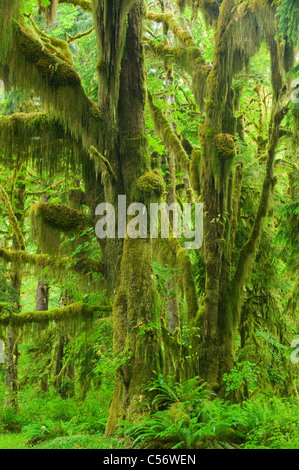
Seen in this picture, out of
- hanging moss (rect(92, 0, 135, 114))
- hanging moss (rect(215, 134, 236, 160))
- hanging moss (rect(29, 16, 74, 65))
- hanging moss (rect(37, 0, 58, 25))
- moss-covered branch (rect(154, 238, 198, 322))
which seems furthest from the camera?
moss-covered branch (rect(154, 238, 198, 322))

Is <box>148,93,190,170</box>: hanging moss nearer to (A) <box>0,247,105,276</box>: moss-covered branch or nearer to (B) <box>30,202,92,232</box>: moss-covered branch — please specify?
(B) <box>30,202,92,232</box>: moss-covered branch

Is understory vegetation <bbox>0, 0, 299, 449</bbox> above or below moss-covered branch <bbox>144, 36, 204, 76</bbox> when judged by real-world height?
below

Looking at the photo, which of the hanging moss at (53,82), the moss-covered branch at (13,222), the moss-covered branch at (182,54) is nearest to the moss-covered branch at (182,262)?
the moss-covered branch at (13,222)

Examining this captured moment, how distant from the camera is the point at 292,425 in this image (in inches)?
213

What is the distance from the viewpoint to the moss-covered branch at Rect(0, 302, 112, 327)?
785 cm

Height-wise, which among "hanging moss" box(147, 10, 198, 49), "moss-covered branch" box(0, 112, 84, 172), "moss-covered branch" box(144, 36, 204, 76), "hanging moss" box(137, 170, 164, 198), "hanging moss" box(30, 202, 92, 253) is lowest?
"hanging moss" box(30, 202, 92, 253)

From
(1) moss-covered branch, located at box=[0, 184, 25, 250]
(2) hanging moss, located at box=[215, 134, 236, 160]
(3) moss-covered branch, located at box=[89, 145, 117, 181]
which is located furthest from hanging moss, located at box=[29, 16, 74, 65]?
(1) moss-covered branch, located at box=[0, 184, 25, 250]

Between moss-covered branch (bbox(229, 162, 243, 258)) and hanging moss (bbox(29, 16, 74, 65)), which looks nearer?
hanging moss (bbox(29, 16, 74, 65))

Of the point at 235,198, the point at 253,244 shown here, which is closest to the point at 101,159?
the point at 253,244

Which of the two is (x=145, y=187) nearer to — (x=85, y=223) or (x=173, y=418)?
(x=85, y=223)

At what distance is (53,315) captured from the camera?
26.6 ft

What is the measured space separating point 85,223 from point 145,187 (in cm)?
133

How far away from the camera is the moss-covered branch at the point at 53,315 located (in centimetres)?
785

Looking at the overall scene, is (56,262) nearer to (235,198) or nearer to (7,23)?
(7,23)
